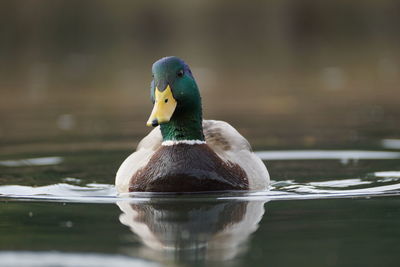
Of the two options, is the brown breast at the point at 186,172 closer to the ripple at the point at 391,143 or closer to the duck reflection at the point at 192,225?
the duck reflection at the point at 192,225

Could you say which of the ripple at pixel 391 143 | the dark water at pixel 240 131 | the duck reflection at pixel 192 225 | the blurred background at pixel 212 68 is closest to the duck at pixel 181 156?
the dark water at pixel 240 131

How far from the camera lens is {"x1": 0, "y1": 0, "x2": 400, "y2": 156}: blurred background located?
38.4ft

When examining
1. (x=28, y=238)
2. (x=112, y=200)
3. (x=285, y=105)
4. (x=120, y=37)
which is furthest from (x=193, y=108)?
(x=120, y=37)

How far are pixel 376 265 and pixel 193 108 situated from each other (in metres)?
3.11

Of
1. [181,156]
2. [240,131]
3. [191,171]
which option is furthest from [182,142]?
[240,131]

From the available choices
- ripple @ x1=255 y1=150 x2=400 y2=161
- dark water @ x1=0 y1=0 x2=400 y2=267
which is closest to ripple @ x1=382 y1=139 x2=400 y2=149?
dark water @ x1=0 y1=0 x2=400 y2=267

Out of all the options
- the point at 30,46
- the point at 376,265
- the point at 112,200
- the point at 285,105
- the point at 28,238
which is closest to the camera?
the point at 376,265

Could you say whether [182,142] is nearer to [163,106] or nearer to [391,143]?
[163,106]

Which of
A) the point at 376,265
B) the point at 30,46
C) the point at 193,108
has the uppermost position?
the point at 30,46

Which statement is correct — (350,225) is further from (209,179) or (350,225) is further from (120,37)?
(120,37)

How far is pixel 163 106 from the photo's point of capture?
720 cm

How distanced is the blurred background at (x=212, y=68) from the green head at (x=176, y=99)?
8.71 feet

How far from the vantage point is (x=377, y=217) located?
6.10 metres

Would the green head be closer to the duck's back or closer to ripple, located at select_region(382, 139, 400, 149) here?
the duck's back
